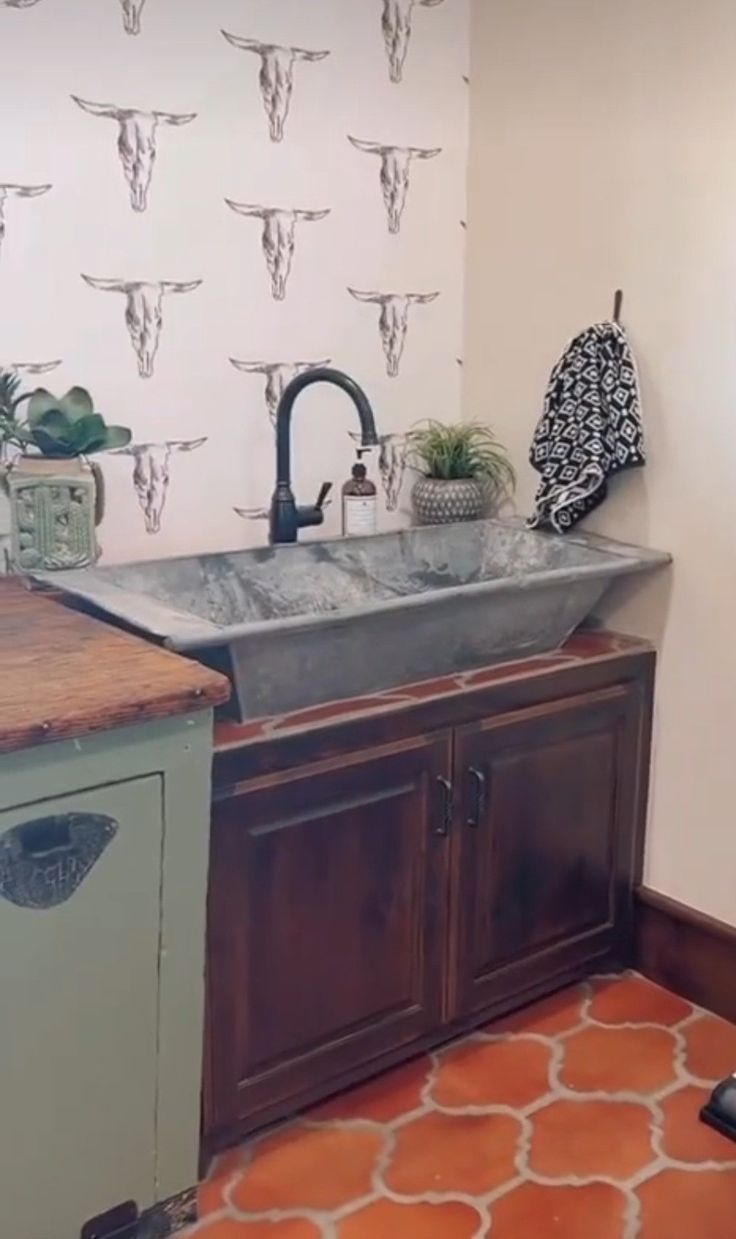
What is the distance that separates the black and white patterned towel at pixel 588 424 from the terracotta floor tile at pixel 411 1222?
1251mm

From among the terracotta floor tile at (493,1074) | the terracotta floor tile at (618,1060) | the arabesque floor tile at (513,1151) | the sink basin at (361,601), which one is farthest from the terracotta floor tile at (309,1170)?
the sink basin at (361,601)

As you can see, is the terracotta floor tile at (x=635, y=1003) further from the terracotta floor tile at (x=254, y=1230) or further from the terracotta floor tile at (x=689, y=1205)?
the terracotta floor tile at (x=254, y=1230)

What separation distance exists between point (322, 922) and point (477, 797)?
36cm

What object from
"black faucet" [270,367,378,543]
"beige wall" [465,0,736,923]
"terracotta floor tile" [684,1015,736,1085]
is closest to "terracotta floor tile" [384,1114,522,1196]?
"terracotta floor tile" [684,1015,736,1085]

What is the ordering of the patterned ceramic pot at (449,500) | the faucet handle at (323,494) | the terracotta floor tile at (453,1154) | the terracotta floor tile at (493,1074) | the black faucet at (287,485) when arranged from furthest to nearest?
Result: 1. the patterned ceramic pot at (449,500)
2. the faucet handle at (323,494)
3. the black faucet at (287,485)
4. the terracotta floor tile at (493,1074)
5. the terracotta floor tile at (453,1154)

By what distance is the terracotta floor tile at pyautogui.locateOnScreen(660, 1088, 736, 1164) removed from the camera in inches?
79.4

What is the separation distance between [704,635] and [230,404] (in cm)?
100

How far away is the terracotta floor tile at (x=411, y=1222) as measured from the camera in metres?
1.83

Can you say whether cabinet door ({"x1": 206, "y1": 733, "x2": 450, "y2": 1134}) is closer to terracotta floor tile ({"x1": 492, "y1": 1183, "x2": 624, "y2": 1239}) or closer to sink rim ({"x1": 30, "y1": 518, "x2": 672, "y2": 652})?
sink rim ({"x1": 30, "y1": 518, "x2": 672, "y2": 652})

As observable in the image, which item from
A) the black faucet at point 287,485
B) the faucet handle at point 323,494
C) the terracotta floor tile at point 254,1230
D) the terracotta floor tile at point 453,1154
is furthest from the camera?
the faucet handle at point 323,494

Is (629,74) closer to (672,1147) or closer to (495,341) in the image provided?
(495,341)

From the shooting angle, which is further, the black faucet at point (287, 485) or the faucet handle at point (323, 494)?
the faucet handle at point (323, 494)

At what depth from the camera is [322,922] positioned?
2.00 m

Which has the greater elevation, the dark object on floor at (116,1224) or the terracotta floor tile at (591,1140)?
the dark object on floor at (116,1224)
